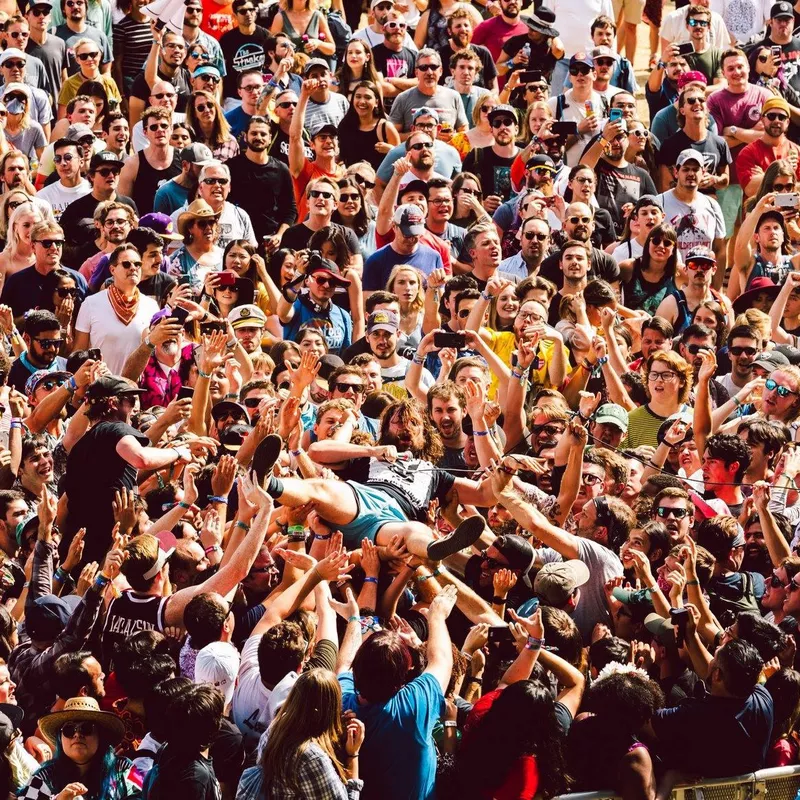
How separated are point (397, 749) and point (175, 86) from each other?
8.53 meters

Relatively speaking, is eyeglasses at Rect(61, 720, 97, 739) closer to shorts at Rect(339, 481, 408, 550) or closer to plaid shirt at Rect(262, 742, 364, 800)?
plaid shirt at Rect(262, 742, 364, 800)

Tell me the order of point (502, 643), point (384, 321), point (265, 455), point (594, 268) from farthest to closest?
point (594, 268) → point (384, 321) → point (265, 455) → point (502, 643)

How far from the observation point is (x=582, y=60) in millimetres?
13812

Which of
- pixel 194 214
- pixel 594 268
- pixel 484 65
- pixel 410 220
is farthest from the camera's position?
pixel 484 65

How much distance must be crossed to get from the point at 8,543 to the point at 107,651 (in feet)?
5.45

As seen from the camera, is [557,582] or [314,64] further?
[314,64]

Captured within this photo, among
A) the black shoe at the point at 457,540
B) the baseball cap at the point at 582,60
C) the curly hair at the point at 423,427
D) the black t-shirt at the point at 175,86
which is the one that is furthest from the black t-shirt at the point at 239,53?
the black shoe at the point at 457,540

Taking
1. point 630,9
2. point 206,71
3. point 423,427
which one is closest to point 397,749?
point 423,427

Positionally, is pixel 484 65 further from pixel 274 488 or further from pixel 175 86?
pixel 274 488

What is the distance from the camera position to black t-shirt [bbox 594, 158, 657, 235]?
41.6 ft

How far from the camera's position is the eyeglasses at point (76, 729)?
575 centimetres

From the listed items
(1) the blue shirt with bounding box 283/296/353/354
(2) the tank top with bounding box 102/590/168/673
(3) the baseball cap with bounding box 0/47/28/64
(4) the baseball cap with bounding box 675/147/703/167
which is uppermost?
(3) the baseball cap with bounding box 0/47/28/64

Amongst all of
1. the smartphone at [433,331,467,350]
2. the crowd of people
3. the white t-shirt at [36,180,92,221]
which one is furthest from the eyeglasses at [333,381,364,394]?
the white t-shirt at [36,180,92,221]

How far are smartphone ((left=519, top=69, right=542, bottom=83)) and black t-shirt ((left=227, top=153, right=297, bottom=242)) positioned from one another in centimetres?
276
